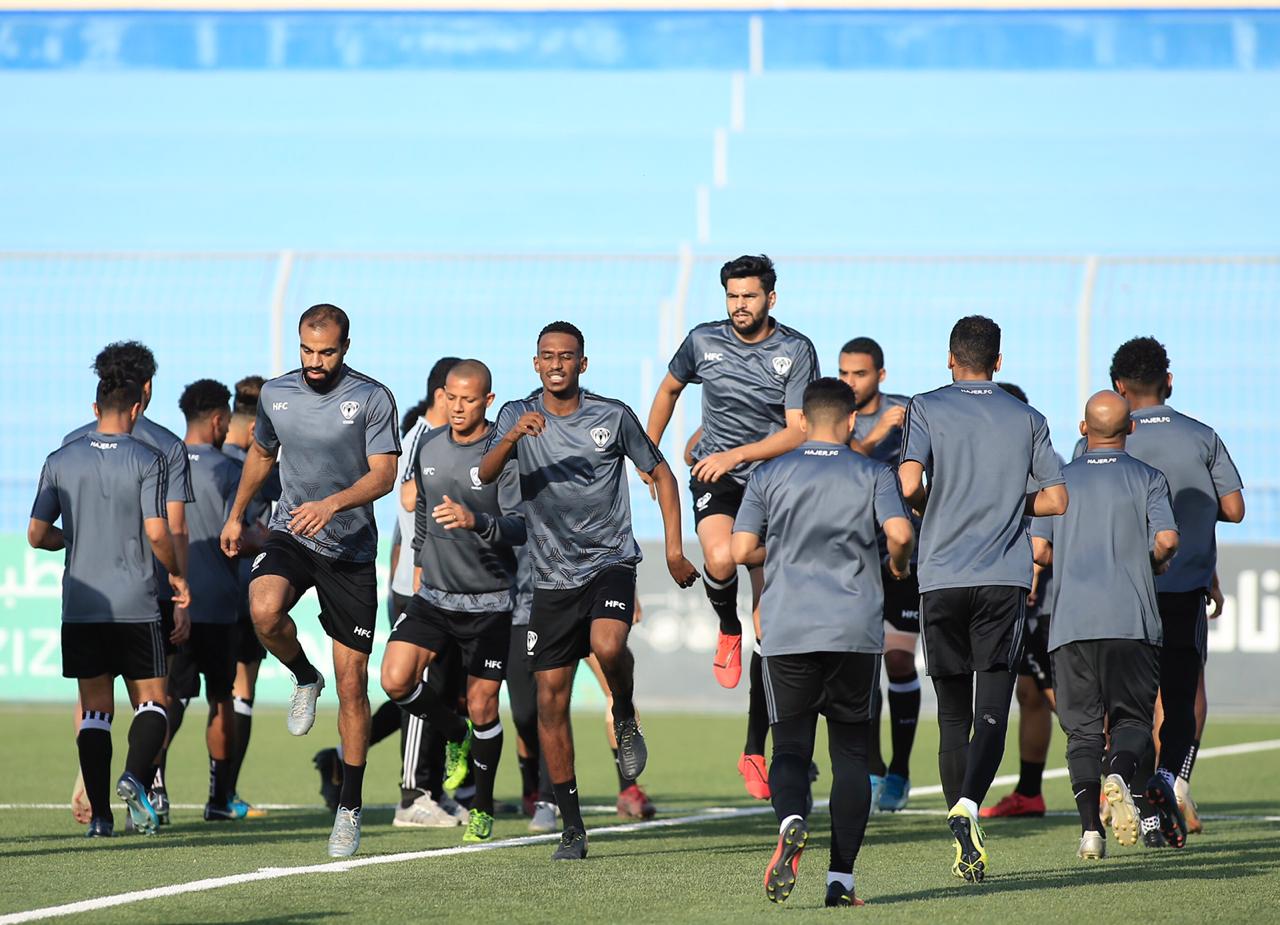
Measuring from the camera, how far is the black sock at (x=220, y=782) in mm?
10352

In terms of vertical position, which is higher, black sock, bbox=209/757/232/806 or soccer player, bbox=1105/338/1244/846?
soccer player, bbox=1105/338/1244/846

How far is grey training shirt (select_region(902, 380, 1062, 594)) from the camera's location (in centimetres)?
792

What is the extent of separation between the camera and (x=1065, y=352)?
17938 millimetres

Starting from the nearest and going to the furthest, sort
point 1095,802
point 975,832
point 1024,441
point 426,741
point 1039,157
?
point 975,832 → point 1024,441 → point 1095,802 → point 426,741 → point 1039,157

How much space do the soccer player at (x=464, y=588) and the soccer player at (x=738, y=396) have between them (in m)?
0.86

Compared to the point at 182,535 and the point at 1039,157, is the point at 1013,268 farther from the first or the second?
the point at 1039,157

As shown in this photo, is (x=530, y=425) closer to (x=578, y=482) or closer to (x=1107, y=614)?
(x=578, y=482)

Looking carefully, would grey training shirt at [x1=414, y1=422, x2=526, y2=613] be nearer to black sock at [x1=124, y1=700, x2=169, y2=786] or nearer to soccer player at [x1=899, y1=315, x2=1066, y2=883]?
black sock at [x1=124, y1=700, x2=169, y2=786]

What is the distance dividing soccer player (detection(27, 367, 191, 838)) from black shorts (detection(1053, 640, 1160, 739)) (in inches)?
163

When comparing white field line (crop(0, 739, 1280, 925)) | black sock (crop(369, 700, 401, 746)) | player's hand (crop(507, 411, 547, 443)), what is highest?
player's hand (crop(507, 411, 547, 443))

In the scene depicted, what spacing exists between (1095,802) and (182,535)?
4.41 m

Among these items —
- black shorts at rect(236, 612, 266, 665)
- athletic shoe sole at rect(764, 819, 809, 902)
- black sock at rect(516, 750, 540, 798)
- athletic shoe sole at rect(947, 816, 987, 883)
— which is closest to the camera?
athletic shoe sole at rect(764, 819, 809, 902)

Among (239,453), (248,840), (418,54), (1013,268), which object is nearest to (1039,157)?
(418,54)

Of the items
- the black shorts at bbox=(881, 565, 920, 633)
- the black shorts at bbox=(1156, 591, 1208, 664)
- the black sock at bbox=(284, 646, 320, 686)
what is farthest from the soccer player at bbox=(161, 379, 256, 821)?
the black shorts at bbox=(1156, 591, 1208, 664)
